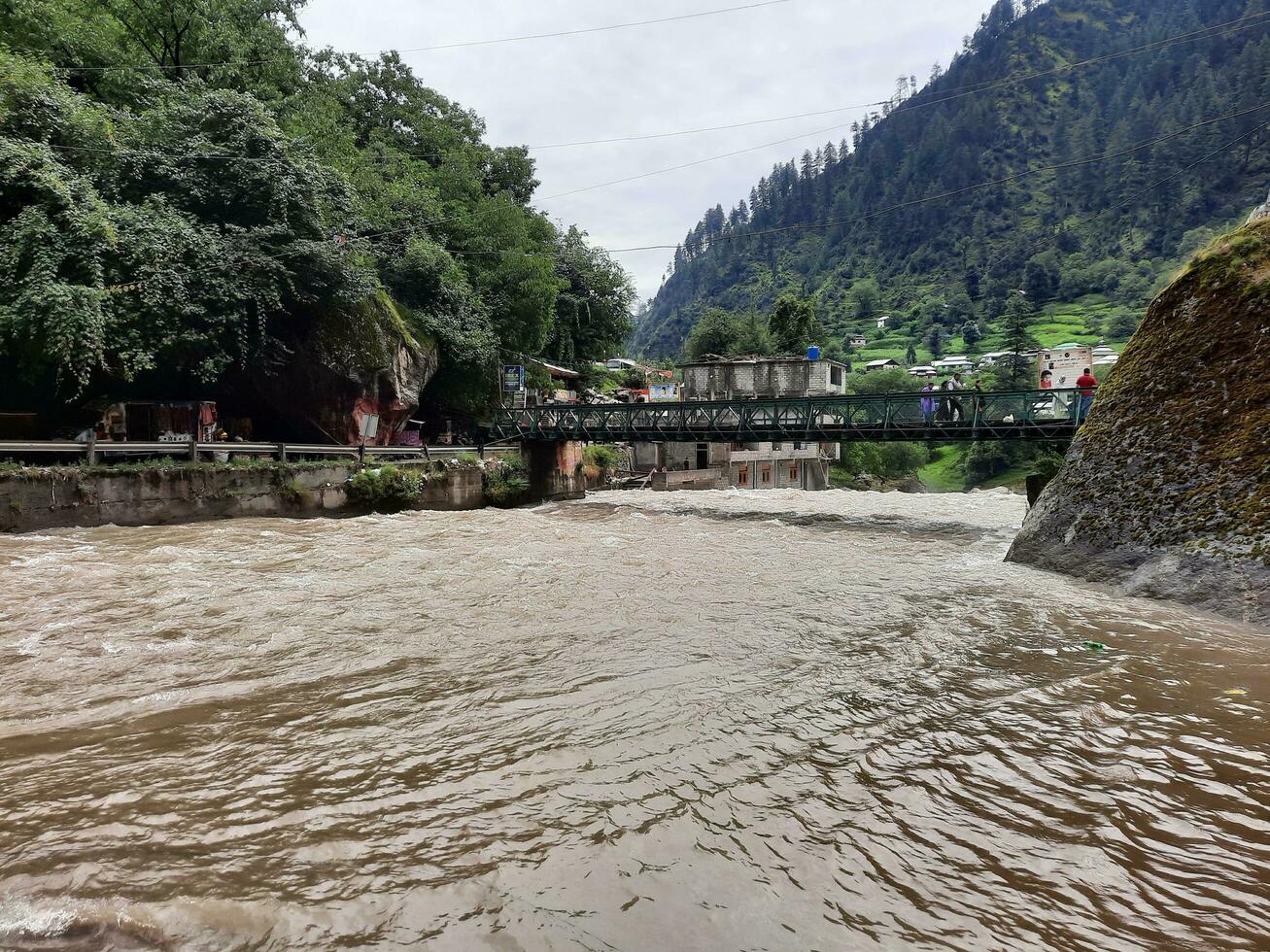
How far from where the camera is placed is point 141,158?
17.1 m

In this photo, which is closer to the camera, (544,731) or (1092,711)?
(544,731)

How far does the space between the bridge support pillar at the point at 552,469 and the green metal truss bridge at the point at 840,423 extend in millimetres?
1003

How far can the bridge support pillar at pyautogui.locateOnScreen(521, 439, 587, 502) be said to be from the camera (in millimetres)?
27859

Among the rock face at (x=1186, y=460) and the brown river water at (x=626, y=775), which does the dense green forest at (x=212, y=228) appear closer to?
the brown river water at (x=626, y=775)

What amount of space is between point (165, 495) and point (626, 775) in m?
15.1

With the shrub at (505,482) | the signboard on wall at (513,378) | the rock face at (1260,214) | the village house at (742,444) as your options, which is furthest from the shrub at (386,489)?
the village house at (742,444)

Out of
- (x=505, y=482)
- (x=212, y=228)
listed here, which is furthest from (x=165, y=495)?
(x=505, y=482)

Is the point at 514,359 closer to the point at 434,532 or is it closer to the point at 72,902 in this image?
the point at 434,532

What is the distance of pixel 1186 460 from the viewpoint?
29.6 ft

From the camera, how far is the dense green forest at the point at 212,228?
1484 cm

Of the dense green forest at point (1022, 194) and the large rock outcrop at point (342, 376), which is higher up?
the dense green forest at point (1022, 194)

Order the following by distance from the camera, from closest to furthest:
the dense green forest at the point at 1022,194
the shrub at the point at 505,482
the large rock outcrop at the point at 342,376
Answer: the large rock outcrop at the point at 342,376 < the shrub at the point at 505,482 < the dense green forest at the point at 1022,194

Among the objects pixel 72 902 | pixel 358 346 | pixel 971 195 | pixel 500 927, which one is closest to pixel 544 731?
pixel 500 927

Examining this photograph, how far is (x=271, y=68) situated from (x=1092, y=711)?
32557 millimetres
